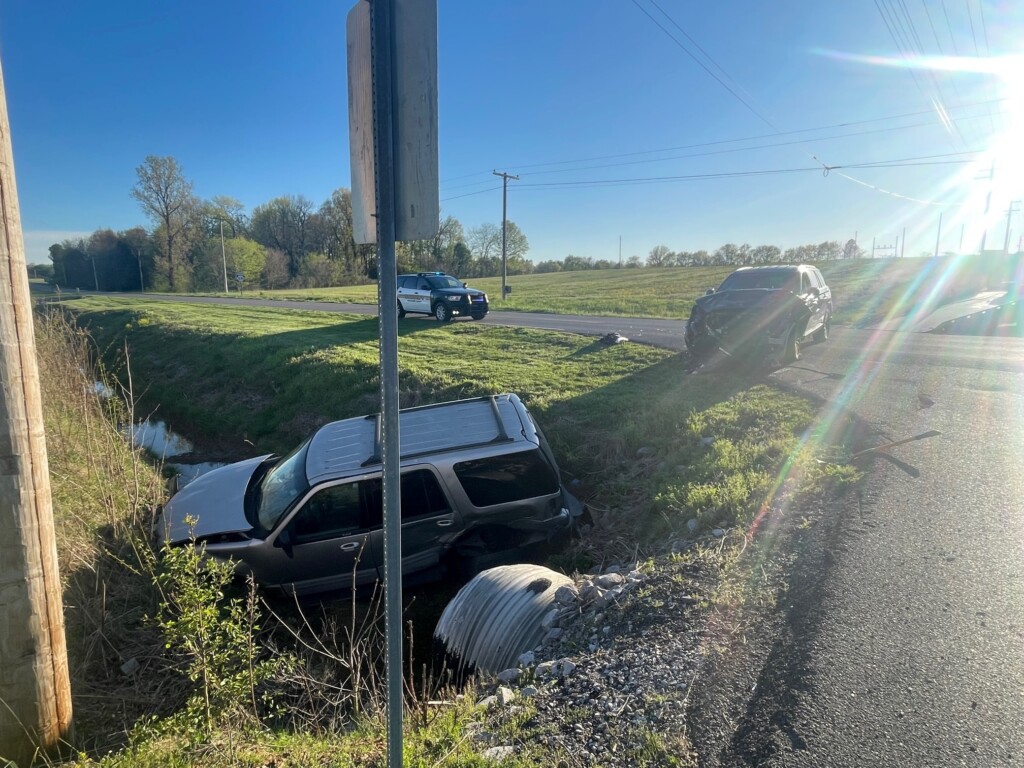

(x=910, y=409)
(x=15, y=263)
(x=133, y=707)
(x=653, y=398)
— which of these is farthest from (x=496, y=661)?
(x=910, y=409)

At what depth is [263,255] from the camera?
250 ft

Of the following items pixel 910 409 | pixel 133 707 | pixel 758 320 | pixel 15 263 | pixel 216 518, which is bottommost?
pixel 133 707

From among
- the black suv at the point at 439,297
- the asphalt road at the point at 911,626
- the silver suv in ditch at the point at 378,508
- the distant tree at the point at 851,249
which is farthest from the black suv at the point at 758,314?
the distant tree at the point at 851,249

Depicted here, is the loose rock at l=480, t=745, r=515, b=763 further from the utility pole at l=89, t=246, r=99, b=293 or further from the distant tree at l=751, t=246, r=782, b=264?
the utility pole at l=89, t=246, r=99, b=293

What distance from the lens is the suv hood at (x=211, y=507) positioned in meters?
5.47

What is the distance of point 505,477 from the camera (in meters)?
5.76

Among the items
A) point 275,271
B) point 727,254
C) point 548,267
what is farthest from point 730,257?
point 275,271

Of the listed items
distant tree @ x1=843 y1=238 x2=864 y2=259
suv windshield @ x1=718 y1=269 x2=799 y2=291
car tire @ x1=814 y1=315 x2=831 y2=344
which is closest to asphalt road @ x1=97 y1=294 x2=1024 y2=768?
suv windshield @ x1=718 y1=269 x2=799 y2=291

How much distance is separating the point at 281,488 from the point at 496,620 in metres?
2.83

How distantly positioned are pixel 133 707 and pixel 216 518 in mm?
2046

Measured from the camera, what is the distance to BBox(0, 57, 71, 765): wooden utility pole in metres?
2.47

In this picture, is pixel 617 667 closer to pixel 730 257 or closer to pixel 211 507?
pixel 211 507

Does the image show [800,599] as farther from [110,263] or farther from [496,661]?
[110,263]

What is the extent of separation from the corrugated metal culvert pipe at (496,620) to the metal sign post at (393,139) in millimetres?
2531
